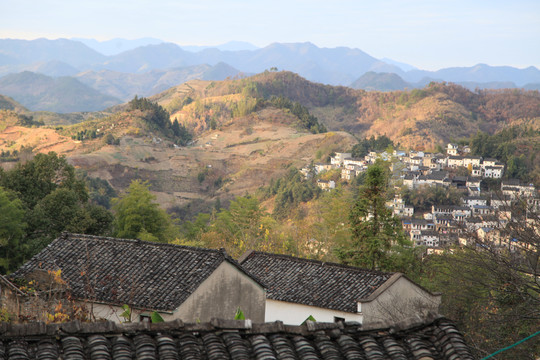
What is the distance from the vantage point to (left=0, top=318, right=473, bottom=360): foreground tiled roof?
4.52 meters

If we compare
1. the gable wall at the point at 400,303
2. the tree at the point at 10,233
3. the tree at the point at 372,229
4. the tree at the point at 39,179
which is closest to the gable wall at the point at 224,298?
the gable wall at the point at 400,303

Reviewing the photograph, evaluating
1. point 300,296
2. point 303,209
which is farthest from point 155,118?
point 300,296

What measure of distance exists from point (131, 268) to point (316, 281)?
493cm

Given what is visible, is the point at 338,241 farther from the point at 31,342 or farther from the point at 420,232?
the point at 420,232

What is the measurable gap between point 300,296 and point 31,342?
10.5m

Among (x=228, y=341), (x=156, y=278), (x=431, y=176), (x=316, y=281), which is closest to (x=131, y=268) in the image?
(x=156, y=278)

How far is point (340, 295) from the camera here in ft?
47.0

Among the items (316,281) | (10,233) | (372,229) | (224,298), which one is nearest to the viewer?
(224,298)

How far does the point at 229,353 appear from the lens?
185 inches

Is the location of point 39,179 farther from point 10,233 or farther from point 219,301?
point 219,301

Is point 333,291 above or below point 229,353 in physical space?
below

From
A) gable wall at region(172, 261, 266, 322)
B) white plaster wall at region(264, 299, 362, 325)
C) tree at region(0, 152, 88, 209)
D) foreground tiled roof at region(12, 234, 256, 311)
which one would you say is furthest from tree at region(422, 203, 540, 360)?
tree at region(0, 152, 88, 209)

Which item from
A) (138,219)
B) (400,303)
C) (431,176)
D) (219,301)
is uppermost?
(219,301)

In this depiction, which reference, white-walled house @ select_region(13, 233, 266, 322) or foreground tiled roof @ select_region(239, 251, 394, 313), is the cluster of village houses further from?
white-walled house @ select_region(13, 233, 266, 322)
